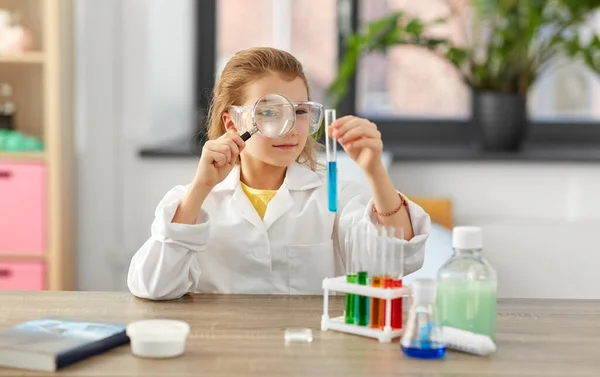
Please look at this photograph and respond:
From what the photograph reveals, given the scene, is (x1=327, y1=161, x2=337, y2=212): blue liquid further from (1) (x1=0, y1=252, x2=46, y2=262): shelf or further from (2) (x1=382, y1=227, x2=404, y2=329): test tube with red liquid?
(1) (x1=0, y1=252, x2=46, y2=262): shelf

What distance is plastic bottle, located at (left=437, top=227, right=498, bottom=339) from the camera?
144 centimetres

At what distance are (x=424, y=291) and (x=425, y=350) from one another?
0.27 feet

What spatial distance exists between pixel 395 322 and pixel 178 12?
263 cm

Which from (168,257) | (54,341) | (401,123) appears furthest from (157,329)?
(401,123)

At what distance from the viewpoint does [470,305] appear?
1460 mm

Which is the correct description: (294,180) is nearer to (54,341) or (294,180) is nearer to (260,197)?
(260,197)

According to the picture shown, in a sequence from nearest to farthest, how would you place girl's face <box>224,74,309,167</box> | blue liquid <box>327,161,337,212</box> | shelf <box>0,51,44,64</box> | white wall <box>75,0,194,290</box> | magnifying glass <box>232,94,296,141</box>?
1. blue liquid <box>327,161,337,212</box>
2. magnifying glass <box>232,94,296,141</box>
3. girl's face <box>224,74,309,167</box>
4. shelf <box>0,51,44,64</box>
5. white wall <box>75,0,194,290</box>

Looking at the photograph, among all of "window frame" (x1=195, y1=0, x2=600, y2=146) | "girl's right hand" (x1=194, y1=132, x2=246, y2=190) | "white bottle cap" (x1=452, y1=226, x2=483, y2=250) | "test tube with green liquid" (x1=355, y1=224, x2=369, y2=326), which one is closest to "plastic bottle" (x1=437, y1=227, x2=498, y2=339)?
"white bottle cap" (x1=452, y1=226, x2=483, y2=250)

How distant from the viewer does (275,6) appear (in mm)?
4102

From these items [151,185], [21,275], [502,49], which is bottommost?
[21,275]

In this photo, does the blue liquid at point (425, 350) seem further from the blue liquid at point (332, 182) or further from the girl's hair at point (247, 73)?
the girl's hair at point (247, 73)

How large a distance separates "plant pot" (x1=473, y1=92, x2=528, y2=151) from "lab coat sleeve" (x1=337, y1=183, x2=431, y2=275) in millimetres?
1692

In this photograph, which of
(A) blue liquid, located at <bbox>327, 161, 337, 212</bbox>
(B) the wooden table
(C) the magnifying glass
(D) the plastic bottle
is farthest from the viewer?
(C) the magnifying glass

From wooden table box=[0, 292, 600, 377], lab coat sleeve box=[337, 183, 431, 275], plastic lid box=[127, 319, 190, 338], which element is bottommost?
wooden table box=[0, 292, 600, 377]
